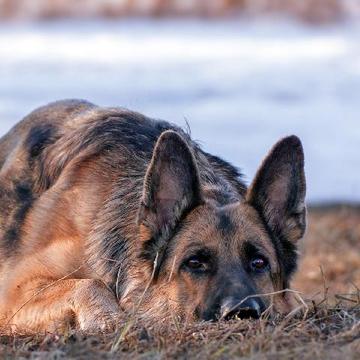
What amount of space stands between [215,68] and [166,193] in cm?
1395

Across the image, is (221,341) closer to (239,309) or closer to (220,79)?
(239,309)

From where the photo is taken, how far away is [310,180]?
13133 millimetres

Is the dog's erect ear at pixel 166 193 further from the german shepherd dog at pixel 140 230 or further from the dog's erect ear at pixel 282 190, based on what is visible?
Result: the dog's erect ear at pixel 282 190

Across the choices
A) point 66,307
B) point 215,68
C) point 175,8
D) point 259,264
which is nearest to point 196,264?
point 259,264

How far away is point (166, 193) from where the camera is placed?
5.93 m

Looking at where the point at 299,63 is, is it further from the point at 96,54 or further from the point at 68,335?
the point at 68,335

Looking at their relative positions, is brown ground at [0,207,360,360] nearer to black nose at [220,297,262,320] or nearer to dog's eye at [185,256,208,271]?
black nose at [220,297,262,320]

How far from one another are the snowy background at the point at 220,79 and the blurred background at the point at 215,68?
0.09 ft

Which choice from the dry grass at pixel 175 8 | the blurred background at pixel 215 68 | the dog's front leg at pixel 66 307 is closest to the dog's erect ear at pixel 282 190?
the dog's front leg at pixel 66 307

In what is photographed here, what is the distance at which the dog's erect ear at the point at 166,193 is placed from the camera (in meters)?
5.87

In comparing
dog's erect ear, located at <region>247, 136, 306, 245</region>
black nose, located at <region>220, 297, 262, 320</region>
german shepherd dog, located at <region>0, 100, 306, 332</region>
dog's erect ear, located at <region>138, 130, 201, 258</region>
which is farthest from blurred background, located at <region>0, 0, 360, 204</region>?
black nose, located at <region>220, 297, 262, 320</region>

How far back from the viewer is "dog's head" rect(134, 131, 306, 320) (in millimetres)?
5570

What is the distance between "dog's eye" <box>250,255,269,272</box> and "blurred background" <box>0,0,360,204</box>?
3467mm

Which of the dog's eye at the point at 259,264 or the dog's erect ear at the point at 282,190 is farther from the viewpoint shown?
the dog's erect ear at the point at 282,190
